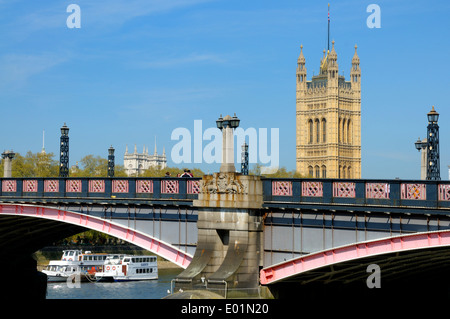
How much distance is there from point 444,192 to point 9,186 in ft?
83.7

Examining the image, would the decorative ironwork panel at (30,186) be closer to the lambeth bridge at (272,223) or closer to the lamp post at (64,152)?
the lambeth bridge at (272,223)

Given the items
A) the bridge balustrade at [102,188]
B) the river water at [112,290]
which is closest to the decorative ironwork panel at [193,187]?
the bridge balustrade at [102,188]

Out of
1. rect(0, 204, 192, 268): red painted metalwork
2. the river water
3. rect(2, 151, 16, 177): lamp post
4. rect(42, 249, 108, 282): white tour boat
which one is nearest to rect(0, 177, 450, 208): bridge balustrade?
rect(0, 204, 192, 268): red painted metalwork

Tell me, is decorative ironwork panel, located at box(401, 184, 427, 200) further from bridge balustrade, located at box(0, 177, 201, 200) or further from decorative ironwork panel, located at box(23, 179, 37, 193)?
decorative ironwork panel, located at box(23, 179, 37, 193)

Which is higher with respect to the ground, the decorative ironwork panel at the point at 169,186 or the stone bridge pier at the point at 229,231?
the decorative ironwork panel at the point at 169,186

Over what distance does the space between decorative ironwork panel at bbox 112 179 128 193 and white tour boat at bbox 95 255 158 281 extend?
149ft

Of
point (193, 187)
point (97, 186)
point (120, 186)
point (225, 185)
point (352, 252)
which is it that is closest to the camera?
point (352, 252)

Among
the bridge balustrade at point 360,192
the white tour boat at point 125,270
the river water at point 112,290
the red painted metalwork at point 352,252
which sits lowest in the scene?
the river water at point 112,290

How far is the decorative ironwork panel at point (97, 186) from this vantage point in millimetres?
42188

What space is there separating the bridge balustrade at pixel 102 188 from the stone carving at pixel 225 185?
2.68 meters

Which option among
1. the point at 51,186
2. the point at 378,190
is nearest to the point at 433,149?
the point at 378,190

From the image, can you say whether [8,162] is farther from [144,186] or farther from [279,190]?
[279,190]

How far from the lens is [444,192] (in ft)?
99.6
